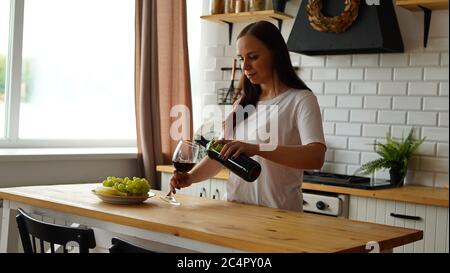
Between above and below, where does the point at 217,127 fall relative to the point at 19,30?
below

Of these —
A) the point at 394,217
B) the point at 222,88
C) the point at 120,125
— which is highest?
the point at 222,88

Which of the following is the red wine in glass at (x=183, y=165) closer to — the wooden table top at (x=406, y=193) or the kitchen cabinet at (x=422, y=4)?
the wooden table top at (x=406, y=193)

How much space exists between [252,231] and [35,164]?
7.58 feet

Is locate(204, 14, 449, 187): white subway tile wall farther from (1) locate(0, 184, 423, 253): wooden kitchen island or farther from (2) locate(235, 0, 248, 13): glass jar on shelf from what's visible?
(1) locate(0, 184, 423, 253): wooden kitchen island

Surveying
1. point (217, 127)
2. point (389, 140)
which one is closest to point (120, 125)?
point (217, 127)

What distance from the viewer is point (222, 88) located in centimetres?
471

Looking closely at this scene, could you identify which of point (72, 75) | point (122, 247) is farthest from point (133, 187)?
point (72, 75)

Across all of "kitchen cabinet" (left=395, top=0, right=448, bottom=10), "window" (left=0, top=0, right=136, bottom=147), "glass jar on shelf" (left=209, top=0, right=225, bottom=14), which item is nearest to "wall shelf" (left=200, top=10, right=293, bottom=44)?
"glass jar on shelf" (left=209, top=0, right=225, bottom=14)

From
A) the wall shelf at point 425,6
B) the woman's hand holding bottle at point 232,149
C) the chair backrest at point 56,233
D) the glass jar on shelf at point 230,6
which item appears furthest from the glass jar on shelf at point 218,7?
the chair backrest at point 56,233

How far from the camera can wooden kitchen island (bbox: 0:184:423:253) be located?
174cm

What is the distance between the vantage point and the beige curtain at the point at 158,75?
14.2ft

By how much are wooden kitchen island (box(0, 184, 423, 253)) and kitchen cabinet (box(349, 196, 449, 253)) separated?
119 centimetres

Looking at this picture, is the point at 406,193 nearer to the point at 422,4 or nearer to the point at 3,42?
the point at 422,4

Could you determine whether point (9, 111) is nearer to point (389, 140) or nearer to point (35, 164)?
point (35, 164)
